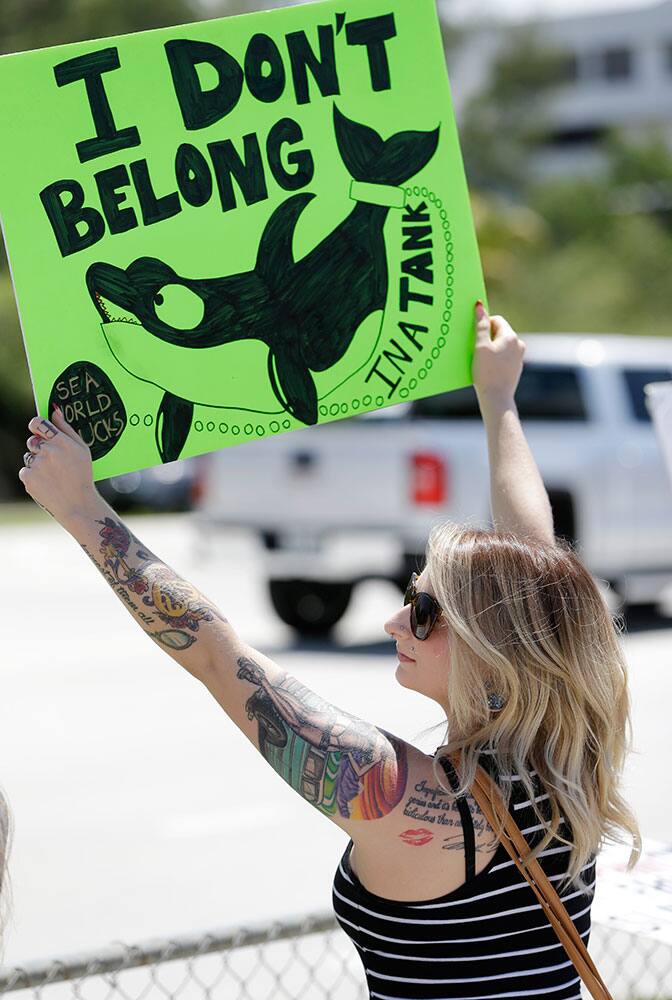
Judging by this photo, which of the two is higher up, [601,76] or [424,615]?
[424,615]

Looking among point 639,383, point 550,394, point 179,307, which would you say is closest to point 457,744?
point 179,307

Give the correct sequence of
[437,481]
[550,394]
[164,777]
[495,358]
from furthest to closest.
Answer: [550,394] → [437,481] → [164,777] → [495,358]

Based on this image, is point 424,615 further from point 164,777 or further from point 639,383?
point 639,383

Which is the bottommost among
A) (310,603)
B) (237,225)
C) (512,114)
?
(512,114)

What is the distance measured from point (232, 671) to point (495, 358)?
0.91m

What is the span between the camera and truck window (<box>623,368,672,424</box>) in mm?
11164

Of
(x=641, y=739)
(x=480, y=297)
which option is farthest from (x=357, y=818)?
(x=641, y=739)

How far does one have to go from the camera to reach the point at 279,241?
7.94 ft

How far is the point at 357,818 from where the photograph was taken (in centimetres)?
190

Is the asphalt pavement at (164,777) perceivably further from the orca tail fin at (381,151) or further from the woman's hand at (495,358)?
the orca tail fin at (381,151)

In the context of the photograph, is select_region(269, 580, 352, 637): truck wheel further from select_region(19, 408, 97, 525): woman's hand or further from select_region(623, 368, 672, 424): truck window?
select_region(19, 408, 97, 525): woman's hand

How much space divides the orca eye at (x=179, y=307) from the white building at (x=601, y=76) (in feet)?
213

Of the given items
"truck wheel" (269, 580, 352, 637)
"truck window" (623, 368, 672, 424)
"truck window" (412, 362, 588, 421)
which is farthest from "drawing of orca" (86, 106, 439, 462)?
"truck window" (623, 368, 672, 424)

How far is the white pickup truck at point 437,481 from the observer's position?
33.1ft
